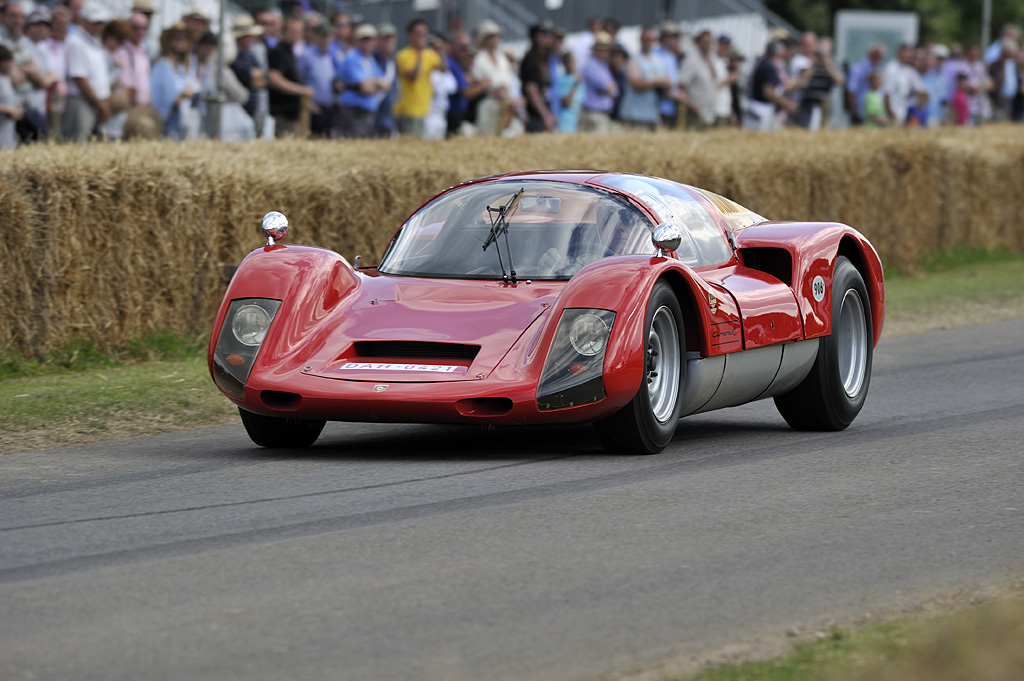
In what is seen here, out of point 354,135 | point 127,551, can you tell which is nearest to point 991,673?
point 127,551

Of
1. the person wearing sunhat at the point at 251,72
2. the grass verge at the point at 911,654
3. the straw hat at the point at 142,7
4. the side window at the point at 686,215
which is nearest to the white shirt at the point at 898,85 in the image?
the person wearing sunhat at the point at 251,72

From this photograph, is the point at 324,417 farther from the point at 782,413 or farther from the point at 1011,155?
the point at 1011,155

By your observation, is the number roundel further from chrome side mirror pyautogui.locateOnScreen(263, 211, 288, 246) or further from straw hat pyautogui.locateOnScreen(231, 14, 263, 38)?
straw hat pyautogui.locateOnScreen(231, 14, 263, 38)

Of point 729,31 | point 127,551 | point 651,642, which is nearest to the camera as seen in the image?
point 651,642

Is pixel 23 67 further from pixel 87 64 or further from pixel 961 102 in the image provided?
pixel 961 102

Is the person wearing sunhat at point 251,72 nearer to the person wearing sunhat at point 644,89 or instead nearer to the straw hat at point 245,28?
the straw hat at point 245,28

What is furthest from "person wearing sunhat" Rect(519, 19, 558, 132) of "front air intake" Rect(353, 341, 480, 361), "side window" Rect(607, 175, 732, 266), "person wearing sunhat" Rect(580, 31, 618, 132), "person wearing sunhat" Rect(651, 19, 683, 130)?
"front air intake" Rect(353, 341, 480, 361)

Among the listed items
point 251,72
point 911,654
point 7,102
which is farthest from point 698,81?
point 911,654

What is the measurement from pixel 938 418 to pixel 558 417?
2.74 meters

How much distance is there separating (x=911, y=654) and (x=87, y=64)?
1223 cm

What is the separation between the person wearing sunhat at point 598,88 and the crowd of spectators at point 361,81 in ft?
0.06

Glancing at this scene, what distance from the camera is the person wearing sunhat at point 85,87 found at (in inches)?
584

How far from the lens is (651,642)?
172 inches

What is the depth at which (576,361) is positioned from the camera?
279 inches
